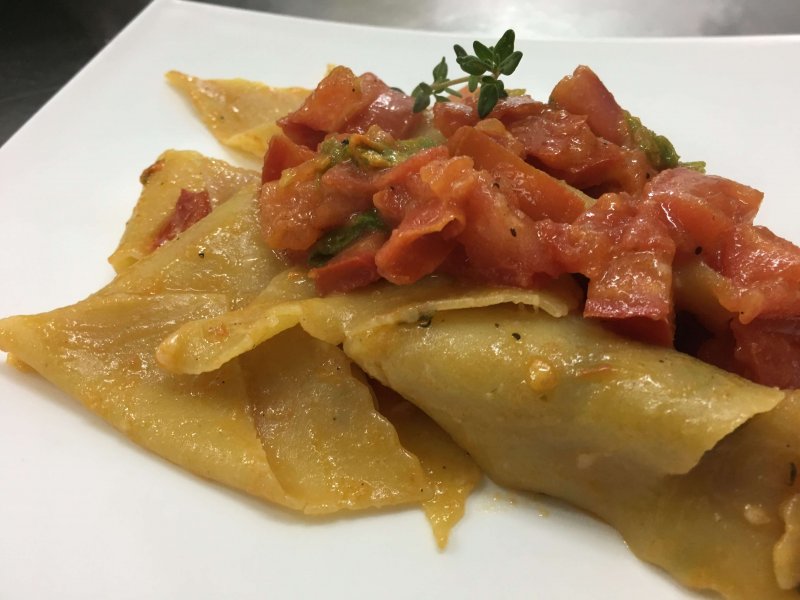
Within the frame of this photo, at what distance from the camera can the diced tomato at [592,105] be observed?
279 cm

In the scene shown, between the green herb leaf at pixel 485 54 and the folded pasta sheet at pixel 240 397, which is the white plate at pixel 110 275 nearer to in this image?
the folded pasta sheet at pixel 240 397

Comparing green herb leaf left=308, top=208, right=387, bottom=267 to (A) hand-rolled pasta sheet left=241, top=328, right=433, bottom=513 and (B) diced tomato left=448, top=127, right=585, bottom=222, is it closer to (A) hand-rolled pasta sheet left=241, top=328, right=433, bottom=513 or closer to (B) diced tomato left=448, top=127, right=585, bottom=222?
(A) hand-rolled pasta sheet left=241, top=328, right=433, bottom=513

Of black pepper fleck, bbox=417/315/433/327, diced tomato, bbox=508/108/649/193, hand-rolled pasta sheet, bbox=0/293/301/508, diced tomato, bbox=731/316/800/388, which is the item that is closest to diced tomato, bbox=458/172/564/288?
black pepper fleck, bbox=417/315/433/327

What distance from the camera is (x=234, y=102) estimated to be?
4.05 meters

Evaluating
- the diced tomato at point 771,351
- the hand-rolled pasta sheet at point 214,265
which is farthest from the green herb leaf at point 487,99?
the diced tomato at point 771,351

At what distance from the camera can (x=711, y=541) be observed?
2.03m

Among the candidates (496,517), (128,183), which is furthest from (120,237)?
(496,517)

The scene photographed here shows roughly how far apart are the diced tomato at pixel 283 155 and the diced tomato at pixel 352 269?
0.53 metres

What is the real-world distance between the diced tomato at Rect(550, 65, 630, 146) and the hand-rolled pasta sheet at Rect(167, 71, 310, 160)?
1.66 meters

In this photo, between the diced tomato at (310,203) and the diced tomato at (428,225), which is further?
the diced tomato at (310,203)

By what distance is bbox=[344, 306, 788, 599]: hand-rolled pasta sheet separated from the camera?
6.48 ft

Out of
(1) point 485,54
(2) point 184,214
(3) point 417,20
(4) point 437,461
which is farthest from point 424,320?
(3) point 417,20

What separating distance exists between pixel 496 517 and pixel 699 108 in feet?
→ 8.42

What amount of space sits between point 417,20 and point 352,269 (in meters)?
4.52
